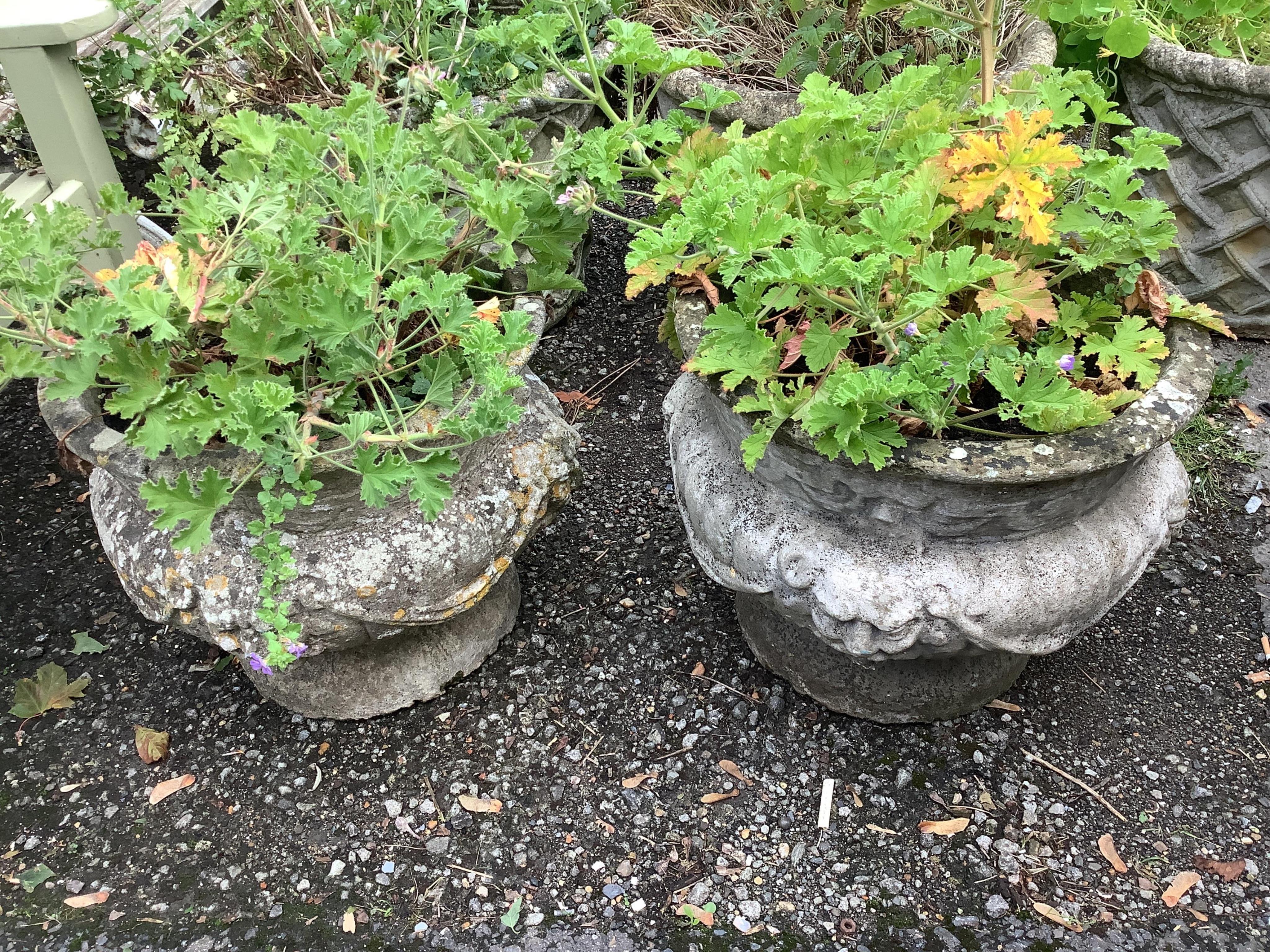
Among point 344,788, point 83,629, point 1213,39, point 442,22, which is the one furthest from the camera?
point 442,22

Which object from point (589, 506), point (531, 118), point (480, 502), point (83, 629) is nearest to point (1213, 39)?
point (531, 118)

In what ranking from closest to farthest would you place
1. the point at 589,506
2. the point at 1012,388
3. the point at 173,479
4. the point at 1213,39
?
1. the point at 1012,388
2. the point at 173,479
3. the point at 589,506
4. the point at 1213,39

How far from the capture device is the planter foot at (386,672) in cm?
212

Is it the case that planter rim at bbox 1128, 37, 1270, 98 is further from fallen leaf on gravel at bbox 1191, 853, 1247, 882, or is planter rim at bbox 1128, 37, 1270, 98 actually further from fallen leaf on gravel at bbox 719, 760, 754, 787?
fallen leaf on gravel at bbox 719, 760, 754, 787

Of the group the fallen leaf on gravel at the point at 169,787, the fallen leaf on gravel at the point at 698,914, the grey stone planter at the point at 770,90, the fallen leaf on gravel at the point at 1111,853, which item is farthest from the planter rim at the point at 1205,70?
the fallen leaf on gravel at the point at 169,787

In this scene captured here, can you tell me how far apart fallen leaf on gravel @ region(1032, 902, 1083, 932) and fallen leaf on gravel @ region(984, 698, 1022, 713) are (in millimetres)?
451

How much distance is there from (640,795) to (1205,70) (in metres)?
2.64

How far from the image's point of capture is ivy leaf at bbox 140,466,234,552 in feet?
4.95

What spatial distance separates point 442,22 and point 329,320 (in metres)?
2.21

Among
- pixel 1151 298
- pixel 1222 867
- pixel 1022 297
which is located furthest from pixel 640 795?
pixel 1151 298

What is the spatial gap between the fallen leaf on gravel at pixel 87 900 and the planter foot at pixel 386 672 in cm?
51

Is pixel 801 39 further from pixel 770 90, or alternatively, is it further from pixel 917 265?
pixel 917 265

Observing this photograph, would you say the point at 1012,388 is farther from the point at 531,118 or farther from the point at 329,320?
the point at 531,118

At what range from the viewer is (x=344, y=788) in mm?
2104
